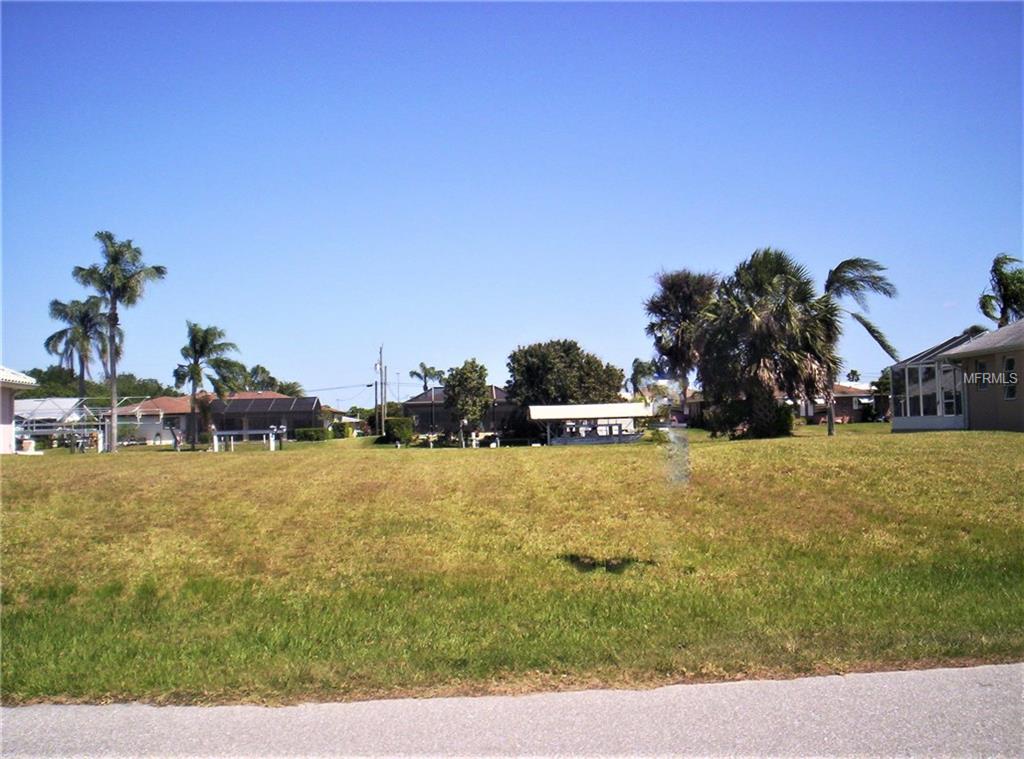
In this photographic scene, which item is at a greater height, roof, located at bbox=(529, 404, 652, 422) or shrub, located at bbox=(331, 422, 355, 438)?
roof, located at bbox=(529, 404, 652, 422)

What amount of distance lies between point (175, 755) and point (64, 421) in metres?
50.8

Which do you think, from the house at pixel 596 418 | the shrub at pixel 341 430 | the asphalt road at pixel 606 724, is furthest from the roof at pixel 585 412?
the asphalt road at pixel 606 724

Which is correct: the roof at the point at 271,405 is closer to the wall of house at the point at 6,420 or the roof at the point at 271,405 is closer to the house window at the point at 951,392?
the wall of house at the point at 6,420

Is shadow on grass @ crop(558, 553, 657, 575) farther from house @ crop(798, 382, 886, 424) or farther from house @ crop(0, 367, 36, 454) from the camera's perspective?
house @ crop(798, 382, 886, 424)

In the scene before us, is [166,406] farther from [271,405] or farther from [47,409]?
[47,409]

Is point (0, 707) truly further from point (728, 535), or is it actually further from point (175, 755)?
point (728, 535)

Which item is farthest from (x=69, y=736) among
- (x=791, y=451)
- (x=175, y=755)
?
(x=791, y=451)

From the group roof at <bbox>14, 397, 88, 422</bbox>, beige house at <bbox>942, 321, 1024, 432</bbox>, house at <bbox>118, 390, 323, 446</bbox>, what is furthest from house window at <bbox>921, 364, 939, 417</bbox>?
house at <bbox>118, 390, 323, 446</bbox>

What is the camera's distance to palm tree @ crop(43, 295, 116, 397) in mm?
43781

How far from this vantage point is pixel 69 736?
5840 millimetres

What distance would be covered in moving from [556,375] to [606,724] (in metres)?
55.9

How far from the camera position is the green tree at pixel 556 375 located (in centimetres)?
6175

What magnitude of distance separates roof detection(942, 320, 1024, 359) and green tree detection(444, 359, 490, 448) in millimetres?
34990

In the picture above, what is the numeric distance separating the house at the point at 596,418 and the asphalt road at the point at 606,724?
120ft
